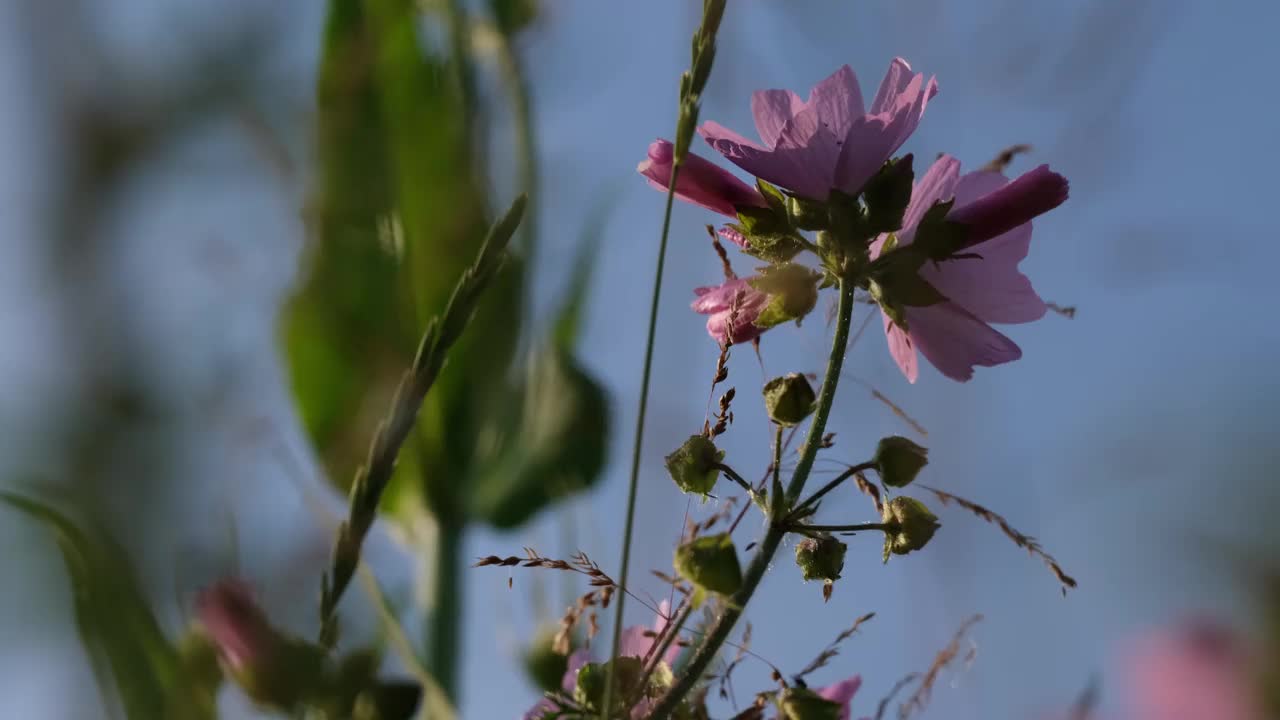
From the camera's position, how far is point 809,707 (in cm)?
27

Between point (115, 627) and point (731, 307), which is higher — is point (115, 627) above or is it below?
below

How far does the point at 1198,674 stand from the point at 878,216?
15 centimetres

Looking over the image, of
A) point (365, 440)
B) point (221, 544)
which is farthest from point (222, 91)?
point (365, 440)

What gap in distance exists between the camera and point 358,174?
0.84m

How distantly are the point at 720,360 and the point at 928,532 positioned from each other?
2.7 inches

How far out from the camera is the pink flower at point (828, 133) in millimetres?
337

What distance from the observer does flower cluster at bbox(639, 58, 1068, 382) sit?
13.2 inches

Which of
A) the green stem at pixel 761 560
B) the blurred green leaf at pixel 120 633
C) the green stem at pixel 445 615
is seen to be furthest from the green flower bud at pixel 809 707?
the green stem at pixel 445 615

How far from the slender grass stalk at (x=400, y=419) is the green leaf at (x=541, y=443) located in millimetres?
657

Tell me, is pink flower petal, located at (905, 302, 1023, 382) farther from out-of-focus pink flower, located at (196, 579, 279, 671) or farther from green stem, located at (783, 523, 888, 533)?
out-of-focus pink flower, located at (196, 579, 279, 671)

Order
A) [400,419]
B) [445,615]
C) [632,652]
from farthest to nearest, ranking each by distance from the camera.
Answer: [445,615] < [632,652] < [400,419]

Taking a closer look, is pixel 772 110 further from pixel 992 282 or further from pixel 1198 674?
pixel 1198 674

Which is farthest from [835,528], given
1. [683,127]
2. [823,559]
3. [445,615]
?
[445,615]

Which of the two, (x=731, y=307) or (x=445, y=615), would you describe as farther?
(x=445, y=615)
